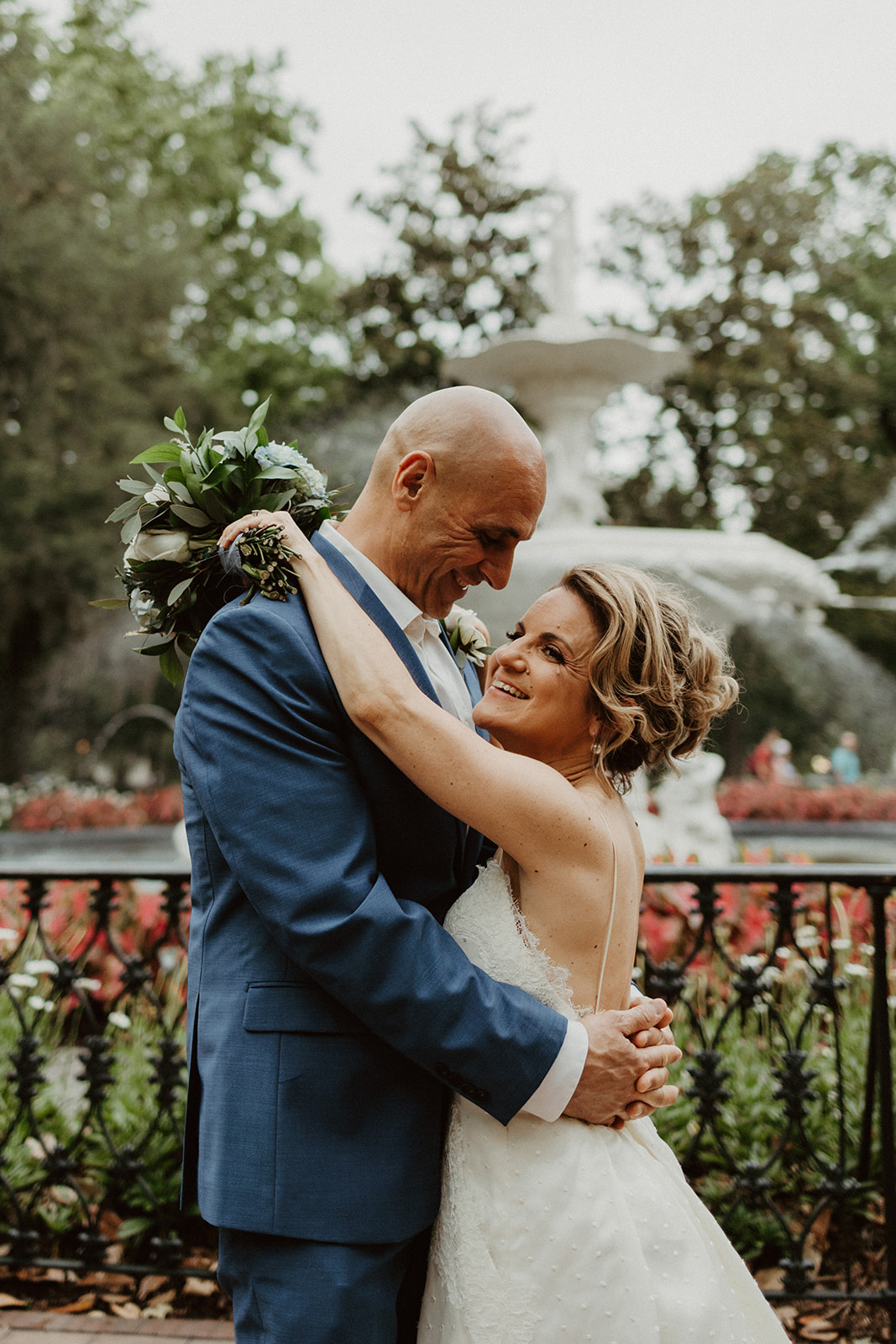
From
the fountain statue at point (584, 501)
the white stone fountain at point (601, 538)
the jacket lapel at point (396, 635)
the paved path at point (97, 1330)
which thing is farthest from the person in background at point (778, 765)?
the jacket lapel at point (396, 635)

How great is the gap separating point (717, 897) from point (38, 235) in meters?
22.7

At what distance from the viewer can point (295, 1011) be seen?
1.87 meters

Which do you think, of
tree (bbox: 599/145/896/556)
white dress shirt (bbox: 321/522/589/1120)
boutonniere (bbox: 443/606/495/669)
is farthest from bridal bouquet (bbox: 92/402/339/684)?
tree (bbox: 599/145/896/556)

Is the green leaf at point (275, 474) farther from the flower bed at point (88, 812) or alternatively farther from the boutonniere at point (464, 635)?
the flower bed at point (88, 812)

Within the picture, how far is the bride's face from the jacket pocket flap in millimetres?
650

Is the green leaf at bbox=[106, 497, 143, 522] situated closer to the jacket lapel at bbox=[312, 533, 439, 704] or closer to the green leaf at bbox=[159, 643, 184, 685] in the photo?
the green leaf at bbox=[159, 643, 184, 685]

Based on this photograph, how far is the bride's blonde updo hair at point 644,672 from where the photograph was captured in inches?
84.2

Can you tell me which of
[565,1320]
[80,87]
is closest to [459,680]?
[565,1320]

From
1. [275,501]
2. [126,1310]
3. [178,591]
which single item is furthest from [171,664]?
[126,1310]

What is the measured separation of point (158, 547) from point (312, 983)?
0.95 m

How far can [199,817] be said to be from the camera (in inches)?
77.9

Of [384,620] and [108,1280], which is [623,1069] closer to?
[384,620]

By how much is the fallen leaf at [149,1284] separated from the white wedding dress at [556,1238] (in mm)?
2109

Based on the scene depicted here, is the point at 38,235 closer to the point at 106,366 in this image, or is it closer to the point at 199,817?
the point at 106,366
